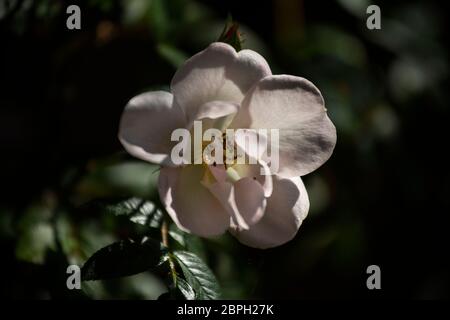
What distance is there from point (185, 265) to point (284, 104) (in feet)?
0.77

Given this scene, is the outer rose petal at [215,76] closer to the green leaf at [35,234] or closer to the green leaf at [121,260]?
the green leaf at [121,260]

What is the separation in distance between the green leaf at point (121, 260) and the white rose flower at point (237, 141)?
79 mm

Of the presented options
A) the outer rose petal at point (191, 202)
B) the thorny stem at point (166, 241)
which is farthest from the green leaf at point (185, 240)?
the outer rose petal at point (191, 202)

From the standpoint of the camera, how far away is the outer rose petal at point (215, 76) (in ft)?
2.55

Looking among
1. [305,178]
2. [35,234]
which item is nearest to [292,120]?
[35,234]

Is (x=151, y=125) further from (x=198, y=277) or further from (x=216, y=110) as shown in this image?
(x=198, y=277)

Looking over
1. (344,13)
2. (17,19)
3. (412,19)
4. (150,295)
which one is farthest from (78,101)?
(412,19)

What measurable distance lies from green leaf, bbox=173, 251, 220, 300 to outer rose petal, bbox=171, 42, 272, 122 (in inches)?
7.0

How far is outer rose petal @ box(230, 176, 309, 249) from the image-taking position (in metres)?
0.81

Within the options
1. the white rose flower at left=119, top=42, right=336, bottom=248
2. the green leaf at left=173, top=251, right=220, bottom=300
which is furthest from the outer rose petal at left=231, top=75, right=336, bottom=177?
the green leaf at left=173, top=251, right=220, bottom=300

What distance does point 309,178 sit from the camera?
1.41 metres

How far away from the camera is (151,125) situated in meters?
0.76

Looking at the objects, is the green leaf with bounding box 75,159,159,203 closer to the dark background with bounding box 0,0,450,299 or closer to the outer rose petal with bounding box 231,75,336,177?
the dark background with bounding box 0,0,450,299
